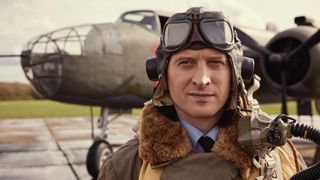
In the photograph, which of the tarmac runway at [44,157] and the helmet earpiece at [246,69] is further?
the tarmac runway at [44,157]

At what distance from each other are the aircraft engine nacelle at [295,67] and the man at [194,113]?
8.13m

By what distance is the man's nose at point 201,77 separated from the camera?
201cm

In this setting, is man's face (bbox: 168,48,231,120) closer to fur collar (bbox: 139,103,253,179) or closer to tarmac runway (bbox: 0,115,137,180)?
fur collar (bbox: 139,103,253,179)

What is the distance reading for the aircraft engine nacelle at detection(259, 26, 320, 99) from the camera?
995 centimetres

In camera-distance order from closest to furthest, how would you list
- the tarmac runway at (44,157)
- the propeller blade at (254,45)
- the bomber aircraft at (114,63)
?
1. the bomber aircraft at (114,63)
2. the tarmac runway at (44,157)
3. the propeller blade at (254,45)

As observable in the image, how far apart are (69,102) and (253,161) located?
751cm

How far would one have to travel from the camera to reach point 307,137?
1.95m

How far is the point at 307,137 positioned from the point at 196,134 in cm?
47

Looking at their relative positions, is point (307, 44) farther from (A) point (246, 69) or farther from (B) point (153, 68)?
(B) point (153, 68)

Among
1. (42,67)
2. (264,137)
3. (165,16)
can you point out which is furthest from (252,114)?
(165,16)

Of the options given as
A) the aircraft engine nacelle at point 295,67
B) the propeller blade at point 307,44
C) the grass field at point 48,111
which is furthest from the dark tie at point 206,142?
the grass field at point 48,111

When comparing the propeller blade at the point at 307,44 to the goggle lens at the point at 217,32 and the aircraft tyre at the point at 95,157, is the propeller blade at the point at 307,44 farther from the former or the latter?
the goggle lens at the point at 217,32

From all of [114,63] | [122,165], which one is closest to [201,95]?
[122,165]

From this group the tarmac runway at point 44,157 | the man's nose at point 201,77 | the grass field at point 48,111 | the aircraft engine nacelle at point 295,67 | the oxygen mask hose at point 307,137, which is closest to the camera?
the oxygen mask hose at point 307,137
